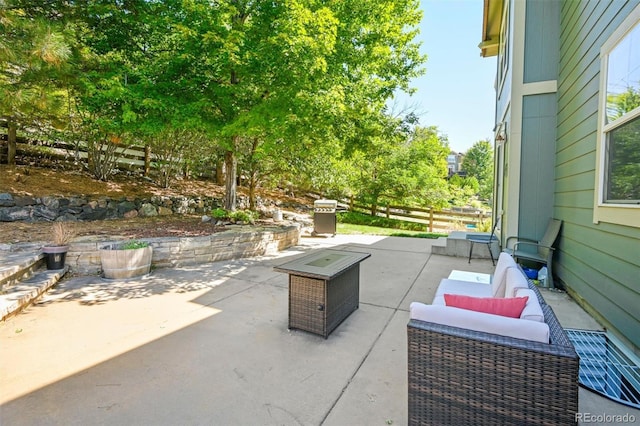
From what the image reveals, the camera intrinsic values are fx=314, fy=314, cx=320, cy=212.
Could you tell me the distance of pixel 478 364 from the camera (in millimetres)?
1567

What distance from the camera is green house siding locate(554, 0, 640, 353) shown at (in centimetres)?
269

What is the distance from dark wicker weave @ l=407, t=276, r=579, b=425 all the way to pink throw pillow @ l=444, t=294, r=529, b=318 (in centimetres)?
16

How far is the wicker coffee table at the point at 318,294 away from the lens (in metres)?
2.98

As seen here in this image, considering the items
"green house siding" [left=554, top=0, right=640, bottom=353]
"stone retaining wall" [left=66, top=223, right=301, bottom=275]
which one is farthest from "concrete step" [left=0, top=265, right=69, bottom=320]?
"green house siding" [left=554, top=0, right=640, bottom=353]

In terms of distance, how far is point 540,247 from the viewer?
501cm

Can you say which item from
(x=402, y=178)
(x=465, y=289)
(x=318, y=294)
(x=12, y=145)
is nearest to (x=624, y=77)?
(x=465, y=289)

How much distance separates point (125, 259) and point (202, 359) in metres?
2.92

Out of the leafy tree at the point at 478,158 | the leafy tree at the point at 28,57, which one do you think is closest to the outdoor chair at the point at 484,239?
the leafy tree at the point at 28,57

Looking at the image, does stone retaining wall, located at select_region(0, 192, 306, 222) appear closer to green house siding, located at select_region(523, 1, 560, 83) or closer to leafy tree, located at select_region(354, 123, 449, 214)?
leafy tree, located at select_region(354, 123, 449, 214)

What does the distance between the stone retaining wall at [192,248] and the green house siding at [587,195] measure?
5.09 metres

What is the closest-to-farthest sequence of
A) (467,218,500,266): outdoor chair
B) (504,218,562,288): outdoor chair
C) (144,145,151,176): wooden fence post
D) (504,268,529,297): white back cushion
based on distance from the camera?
(504,268,529,297): white back cushion
(504,218,562,288): outdoor chair
(467,218,500,266): outdoor chair
(144,145,151,176): wooden fence post

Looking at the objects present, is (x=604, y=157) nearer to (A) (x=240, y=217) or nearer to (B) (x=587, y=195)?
(B) (x=587, y=195)

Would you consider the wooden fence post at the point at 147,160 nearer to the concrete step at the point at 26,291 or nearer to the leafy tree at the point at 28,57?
the leafy tree at the point at 28,57

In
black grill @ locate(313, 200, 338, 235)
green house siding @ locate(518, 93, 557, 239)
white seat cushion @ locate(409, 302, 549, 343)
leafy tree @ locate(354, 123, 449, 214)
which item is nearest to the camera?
white seat cushion @ locate(409, 302, 549, 343)
